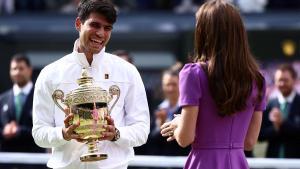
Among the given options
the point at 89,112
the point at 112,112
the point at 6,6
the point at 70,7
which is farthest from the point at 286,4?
the point at 89,112

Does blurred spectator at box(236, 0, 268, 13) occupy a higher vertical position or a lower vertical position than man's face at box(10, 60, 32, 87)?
higher

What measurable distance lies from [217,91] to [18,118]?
14.7 ft

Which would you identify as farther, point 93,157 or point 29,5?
point 29,5

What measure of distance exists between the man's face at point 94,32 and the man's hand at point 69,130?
19.3 inches

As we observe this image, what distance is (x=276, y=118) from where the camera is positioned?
8.25 m

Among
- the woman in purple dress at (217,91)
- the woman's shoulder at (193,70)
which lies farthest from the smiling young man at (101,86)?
the woman's shoulder at (193,70)

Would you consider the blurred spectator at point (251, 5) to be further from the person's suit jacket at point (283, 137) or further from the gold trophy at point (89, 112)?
the gold trophy at point (89, 112)

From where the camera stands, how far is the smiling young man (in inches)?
193

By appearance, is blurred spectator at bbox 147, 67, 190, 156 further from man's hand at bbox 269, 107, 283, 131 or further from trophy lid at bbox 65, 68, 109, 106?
trophy lid at bbox 65, 68, 109, 106

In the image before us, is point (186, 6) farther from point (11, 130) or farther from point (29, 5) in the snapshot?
point (11, 130)

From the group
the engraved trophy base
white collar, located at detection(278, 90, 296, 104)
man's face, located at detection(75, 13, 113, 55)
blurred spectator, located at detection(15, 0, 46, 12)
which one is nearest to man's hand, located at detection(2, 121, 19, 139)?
white collar, located at detection(278, 90, 296, 104)

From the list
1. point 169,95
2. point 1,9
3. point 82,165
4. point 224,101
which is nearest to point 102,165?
point 82,165

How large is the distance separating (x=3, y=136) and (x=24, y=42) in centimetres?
497

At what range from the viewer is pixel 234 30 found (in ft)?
14.8
